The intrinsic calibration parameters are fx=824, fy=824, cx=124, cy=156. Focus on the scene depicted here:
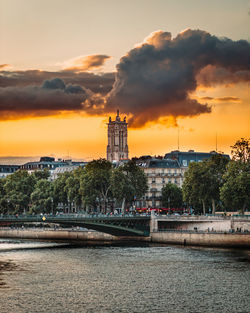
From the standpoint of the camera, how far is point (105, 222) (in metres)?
127

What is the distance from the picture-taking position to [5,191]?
19825 cm

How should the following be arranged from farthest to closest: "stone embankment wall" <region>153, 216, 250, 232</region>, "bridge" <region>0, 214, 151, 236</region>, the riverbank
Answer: "bridge" <region>0, 214, 151, 236</region>, "stone embankment wall" <region>153, 216, 250, 232</region>, the riverbank

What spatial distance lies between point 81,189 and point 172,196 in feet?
75.7

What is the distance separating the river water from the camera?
63.9 meters

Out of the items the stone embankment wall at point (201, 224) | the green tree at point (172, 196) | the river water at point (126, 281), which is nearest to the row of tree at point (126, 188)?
the green tree at point (172, 196)

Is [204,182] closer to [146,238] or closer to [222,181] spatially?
[222,181]

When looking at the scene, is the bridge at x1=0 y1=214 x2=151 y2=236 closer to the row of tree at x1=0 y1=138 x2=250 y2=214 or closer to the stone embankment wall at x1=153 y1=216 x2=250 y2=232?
the stone embankment wall at x1=153 y1=216 x2=250 y2=232

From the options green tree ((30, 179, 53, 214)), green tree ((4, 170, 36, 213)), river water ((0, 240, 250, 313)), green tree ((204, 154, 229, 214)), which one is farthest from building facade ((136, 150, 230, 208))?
river water ((0, 240, 250, 313))

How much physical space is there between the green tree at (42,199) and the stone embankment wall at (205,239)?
5802 centimetres

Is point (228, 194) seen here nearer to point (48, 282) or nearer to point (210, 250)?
point (210, 250)

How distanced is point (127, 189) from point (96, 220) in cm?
4033

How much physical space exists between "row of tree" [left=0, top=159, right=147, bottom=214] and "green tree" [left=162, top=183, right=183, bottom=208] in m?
6.04

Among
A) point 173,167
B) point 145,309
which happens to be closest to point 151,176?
point 173,167

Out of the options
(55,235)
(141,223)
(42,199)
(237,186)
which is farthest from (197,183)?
(42,199)
